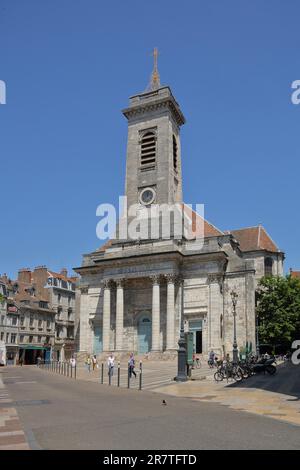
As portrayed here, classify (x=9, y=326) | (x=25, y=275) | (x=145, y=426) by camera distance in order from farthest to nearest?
1. (x=25, y=275)
2. (x=9, y=326)
3. (x=145, y=426)

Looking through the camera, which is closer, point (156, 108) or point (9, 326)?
point (156, 108)

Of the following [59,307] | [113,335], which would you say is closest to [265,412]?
[113,335]

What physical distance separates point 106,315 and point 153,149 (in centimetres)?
1802

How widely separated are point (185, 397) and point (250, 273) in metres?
28.2

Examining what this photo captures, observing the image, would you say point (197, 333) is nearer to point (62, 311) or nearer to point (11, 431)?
point (62, 311)

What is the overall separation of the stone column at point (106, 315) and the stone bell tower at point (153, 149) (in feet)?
29.8

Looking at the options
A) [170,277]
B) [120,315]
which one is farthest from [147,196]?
[120,315]

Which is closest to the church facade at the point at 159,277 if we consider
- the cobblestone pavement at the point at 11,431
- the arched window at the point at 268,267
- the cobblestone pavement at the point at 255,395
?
the arched window at the point at 268,267

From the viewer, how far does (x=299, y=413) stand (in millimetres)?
12422

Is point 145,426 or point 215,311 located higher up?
point 215,311

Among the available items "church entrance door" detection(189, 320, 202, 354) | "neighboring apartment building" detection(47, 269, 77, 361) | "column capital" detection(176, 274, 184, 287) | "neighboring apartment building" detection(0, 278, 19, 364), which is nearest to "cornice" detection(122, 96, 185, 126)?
"column capital" detection(176, 274, 184, 287)

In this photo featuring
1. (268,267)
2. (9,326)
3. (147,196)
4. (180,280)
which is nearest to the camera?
(180,280)

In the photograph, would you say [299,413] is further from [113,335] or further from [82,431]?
[113,335]

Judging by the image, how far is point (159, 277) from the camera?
4369cm
